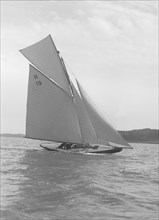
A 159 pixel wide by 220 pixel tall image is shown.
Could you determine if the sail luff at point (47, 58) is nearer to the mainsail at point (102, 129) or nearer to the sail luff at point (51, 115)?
the sail luff at point (51, 115)

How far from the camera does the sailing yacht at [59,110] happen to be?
40656mm

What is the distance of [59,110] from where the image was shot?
4203 cm

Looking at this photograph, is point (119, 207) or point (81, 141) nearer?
point (119, 207)

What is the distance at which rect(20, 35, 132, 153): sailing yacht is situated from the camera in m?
40.7

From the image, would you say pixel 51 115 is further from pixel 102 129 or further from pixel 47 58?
pixel 47 58

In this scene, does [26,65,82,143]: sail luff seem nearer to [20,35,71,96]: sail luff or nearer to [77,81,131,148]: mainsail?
[20,35,71,96]: sail luff

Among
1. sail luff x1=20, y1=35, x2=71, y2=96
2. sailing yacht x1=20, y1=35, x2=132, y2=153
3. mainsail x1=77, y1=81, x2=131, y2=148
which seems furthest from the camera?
sail luff x1=20, y1=35, x2=71, y2=96

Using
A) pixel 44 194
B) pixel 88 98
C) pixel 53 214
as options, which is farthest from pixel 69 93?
pixel 53 214

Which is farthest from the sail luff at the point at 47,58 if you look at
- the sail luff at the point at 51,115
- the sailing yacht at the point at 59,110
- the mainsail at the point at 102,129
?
the mainsail at the point at 102,129

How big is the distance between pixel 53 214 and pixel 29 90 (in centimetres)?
3342

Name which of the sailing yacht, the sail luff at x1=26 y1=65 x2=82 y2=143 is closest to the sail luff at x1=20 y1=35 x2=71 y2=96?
the sailing yacht

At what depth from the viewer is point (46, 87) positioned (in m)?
42.6

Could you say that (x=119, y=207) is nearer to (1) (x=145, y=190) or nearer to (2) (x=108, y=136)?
(1) (x=145, y=190)

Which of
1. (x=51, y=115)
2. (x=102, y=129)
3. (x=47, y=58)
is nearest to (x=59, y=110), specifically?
(x=51, y=115)
